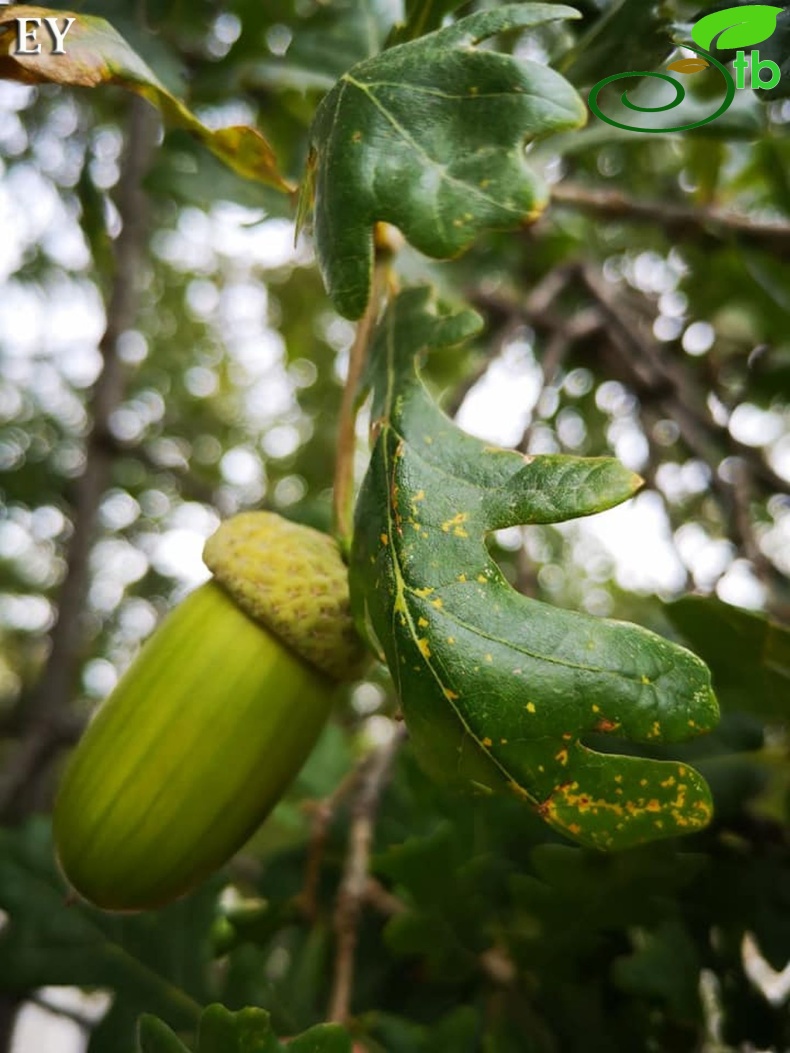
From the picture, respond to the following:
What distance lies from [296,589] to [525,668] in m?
0.25

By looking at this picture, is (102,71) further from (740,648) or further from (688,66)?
(740,648)

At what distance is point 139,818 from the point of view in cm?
63

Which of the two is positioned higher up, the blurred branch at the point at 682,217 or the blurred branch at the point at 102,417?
the blurred branch at the point at 682,217

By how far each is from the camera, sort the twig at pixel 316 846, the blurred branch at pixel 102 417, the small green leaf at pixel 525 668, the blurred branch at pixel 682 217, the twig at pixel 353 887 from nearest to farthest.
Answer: the small green leaf at pixel 525 668
the twig at pixel 353 887
the twig at pixel 316 846
the blurred branch at pixel 682 217
the blurred branch at pixel 102 417

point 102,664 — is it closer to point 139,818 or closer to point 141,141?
point 141,141

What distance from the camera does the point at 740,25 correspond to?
0.62 m

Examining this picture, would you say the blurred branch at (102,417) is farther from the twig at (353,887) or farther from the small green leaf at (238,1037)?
the small green leaf at (238,1037)

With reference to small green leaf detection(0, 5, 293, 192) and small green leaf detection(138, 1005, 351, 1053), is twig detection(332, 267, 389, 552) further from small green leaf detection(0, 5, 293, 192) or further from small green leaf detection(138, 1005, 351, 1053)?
small green leaf detection(138, 1005, 351, 1053)

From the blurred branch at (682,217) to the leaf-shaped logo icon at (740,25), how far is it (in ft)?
1.58

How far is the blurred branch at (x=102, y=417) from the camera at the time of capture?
151 centimetres

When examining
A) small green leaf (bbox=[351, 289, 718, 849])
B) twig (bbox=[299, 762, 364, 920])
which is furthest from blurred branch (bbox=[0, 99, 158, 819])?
small green leaf (bbox=[351, 289, 718, 849])

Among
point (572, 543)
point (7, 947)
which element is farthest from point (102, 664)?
point (7, 947)

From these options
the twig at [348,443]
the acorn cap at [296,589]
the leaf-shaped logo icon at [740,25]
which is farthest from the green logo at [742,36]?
the acorn cap at [296,589]

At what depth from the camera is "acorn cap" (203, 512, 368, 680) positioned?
68cm
